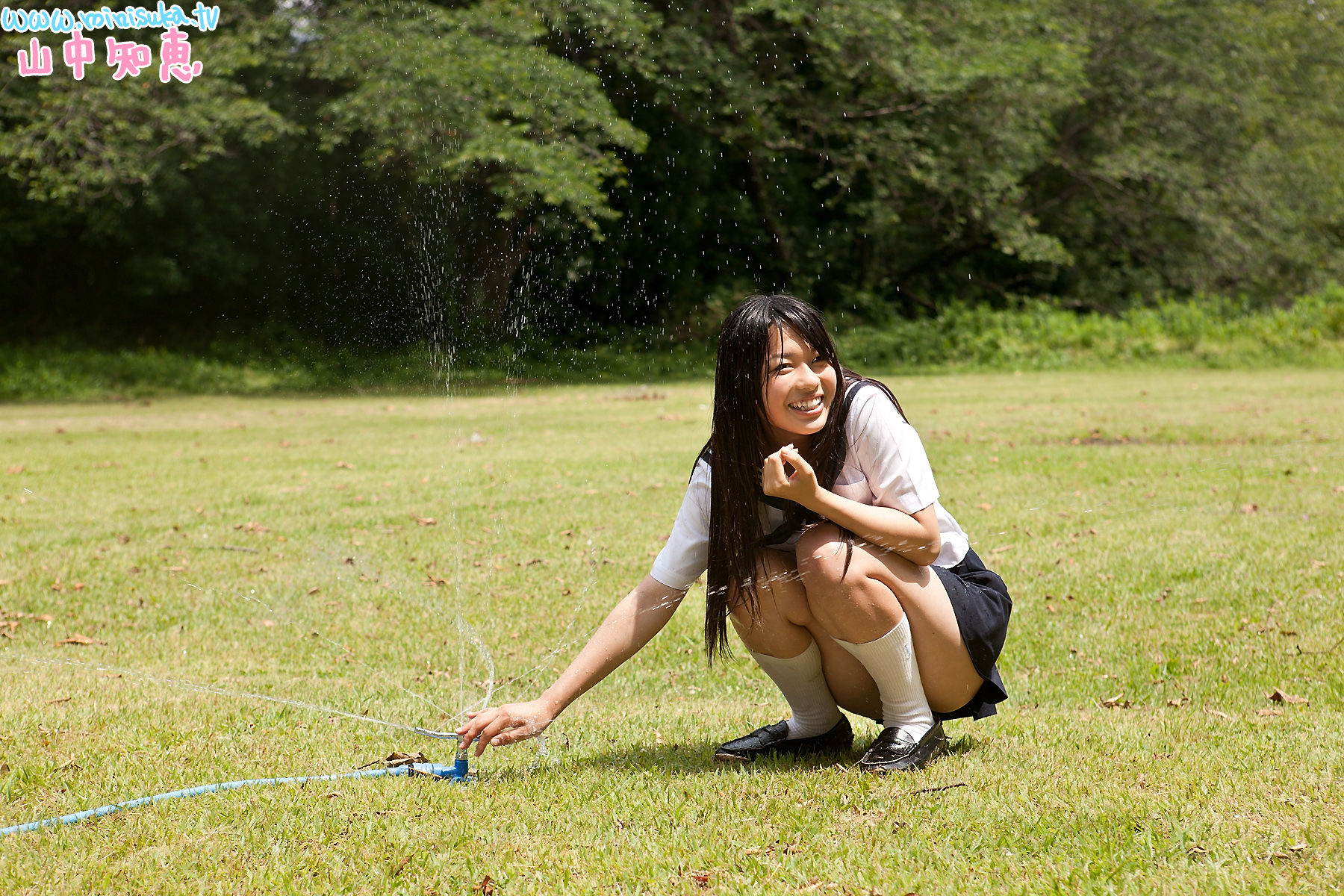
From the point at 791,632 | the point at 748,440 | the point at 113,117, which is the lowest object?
the point at 791,632

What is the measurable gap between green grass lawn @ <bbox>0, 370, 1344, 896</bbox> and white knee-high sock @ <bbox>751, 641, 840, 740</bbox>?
0.63ft

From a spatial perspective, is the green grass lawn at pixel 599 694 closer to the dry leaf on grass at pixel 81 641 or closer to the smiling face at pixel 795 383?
the dry leaf on grass at pixel 81 641

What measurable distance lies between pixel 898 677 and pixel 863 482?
1.70 feet

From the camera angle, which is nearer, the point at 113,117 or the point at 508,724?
the point at 508,724

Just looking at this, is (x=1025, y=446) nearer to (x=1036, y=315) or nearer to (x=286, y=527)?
(x=286, y=527)

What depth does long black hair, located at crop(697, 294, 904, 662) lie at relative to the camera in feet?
9.73

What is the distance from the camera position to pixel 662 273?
27188 mm

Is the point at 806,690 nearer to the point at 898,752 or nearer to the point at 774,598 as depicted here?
the point at 898,752

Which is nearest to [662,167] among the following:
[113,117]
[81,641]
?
[113,117]

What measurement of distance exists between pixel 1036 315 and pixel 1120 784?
23226 mm

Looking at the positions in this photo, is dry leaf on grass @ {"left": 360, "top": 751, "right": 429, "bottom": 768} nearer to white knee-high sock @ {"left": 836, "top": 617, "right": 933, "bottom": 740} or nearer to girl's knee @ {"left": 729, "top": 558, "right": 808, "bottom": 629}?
girl's knee @ {"left": 729, "top": 558, "right": 808, "bottom": 629}

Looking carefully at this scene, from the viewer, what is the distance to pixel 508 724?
2.98m

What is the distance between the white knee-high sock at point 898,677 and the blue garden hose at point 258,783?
1.07 m

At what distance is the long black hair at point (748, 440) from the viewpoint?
2965mm
